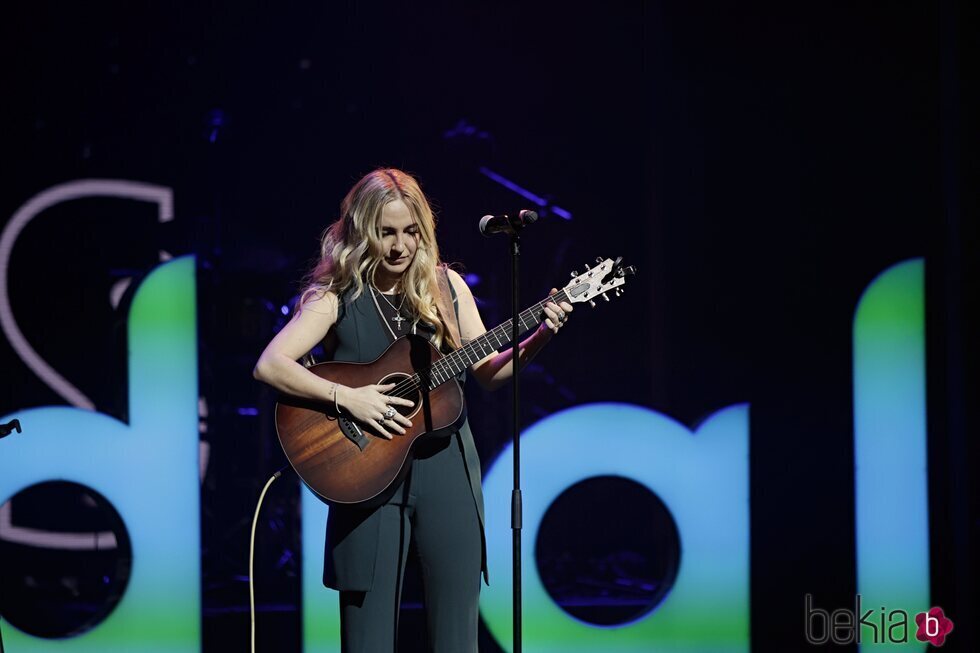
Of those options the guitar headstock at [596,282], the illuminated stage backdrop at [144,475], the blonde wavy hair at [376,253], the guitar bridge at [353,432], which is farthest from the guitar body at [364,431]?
the illuminated stage backdrop at [144,475]

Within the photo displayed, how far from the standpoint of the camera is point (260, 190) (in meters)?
4.23

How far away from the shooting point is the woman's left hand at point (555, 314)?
3.05 m

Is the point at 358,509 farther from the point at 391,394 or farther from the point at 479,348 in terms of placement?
the point at 479,348

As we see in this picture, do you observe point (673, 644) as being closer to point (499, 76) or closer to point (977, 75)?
point (499, 76)

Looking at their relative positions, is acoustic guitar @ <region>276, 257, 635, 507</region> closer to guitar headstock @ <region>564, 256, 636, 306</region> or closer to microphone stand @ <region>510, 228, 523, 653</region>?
guitar headstock @ <region>564, 256, 636, 306</region>

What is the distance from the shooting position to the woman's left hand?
3047mm

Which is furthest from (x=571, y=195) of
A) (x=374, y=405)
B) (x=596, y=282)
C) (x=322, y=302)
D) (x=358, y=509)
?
(x=358, y=509)

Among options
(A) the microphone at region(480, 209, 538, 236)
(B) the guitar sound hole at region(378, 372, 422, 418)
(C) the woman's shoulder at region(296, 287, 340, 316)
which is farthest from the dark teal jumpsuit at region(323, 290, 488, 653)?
(A) the microphone at region(480, 209, 538, 236)

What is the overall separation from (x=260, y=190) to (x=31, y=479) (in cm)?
140

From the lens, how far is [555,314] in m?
3.05

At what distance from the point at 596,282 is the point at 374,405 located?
0.73m

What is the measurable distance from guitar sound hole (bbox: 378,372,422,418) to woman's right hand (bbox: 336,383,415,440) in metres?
0.01

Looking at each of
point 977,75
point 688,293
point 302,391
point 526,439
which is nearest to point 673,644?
point 526,439

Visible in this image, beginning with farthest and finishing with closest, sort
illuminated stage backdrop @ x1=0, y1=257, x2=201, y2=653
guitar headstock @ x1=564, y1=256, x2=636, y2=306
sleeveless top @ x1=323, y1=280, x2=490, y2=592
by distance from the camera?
illuminated stage backdrop @ x1=0, y1=257, x2=201, y2=653 → guitar headstock @ x1=564, y1=256, x2=636, y2=306 → sleeveless top @ x1=323, y1=280, x2=490, y2=592
